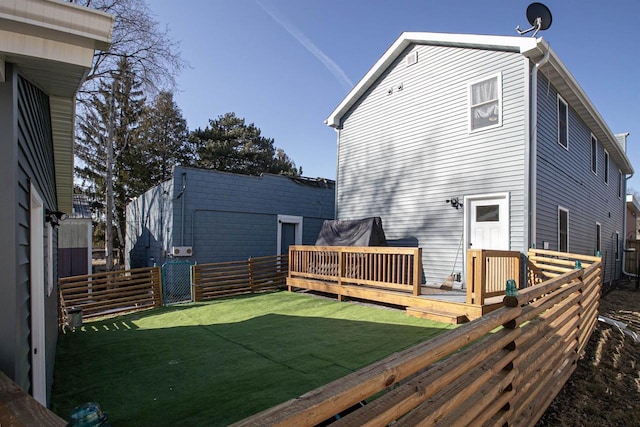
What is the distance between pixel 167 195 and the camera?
11.6 metres

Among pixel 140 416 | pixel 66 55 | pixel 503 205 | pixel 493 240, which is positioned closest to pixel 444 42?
pixel 503 205

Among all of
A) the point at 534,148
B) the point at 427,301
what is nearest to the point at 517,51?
the point at 534,148

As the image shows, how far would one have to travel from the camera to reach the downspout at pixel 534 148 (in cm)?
704

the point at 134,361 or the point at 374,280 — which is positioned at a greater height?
the point at 374,280

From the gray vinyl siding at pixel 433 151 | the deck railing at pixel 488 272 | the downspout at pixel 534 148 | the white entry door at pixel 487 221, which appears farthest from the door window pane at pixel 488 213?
the deck railing at pixel 488 272

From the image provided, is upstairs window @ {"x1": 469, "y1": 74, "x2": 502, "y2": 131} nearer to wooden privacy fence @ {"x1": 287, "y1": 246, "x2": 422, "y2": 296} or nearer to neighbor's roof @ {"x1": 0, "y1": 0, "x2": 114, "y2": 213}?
wooden privacy fence @ {"x1": 287, "y1": 246, "x2": 422, "y2": 296}

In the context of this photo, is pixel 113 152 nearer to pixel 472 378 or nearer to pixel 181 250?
pixel 181 250

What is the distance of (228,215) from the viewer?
11.7 meters

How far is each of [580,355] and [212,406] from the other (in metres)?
4.68

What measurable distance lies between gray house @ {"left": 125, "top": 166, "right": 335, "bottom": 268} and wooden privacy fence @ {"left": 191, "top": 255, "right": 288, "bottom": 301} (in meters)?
1.37

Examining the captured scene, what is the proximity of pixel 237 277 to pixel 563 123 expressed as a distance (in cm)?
932

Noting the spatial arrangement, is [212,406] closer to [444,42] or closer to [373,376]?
[373,376]

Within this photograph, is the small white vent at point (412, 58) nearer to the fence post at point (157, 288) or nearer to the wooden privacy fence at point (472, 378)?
the wooden privacy fence at point (472, 378)

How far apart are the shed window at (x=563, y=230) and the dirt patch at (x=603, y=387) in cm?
249
